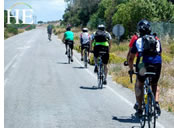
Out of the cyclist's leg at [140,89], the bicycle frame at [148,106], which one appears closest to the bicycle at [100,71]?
the cyclist's leg at [140,89]

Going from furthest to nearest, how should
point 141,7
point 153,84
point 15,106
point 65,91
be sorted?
point 141,7
point 65,91
point 15,106
point 153,84

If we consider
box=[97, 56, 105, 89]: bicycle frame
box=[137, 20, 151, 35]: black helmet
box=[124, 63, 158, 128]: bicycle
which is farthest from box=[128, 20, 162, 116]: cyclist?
box=[97, 56, 105, 89]: bicycle frame

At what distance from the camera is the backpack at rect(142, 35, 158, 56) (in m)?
7.79

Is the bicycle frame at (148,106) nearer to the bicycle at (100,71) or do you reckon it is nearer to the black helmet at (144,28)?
the black helmet at (144,28)

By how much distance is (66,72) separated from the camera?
1817cm

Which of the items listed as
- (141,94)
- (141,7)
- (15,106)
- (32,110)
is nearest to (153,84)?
(141,94)

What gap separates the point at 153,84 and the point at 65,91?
527 centimetres

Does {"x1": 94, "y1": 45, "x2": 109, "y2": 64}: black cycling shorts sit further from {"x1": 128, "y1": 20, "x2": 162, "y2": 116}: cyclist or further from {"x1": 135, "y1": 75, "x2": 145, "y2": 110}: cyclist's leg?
{"x1": 128, "y1": 20, "x2": 162, "y2": 116}: cyclist

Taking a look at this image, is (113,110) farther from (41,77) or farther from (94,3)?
(94,3)

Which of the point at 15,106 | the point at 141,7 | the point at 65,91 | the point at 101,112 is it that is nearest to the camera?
the point at 101,112

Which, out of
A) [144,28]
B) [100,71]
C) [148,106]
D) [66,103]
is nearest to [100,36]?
[100,71]

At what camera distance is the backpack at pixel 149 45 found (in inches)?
307

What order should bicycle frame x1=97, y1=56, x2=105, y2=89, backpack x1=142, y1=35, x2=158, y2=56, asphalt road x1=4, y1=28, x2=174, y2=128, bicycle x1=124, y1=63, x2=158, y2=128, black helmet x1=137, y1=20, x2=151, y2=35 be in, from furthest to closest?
1. bicycle frame x1=97, y1=56, x2=105, y2=89
2. asphalt road x1=4, y1=28, x2=174, y2=128
3. black helmet x1=137, y1=20, x2=151, y2=35
4. backpack x1=142, y1=35, x2=158, y2=56
5. bicycle x1=124, y1=63, x2=158, y2=128

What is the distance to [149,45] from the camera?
25.5 ft
